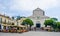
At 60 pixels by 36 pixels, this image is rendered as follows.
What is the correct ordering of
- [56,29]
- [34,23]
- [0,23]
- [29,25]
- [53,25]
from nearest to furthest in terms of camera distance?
[0,23] < [56,29] < [53,25] < [29,25] < [34,23]

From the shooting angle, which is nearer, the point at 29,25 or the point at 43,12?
the point at 29,25

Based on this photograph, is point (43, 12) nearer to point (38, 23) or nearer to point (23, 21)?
point (38, 23)

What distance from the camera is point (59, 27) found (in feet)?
231

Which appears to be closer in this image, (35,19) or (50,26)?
(50,26)

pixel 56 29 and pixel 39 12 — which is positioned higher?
pixel 39 12

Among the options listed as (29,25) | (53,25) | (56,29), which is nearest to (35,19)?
(29,25)

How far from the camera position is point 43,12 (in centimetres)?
9100

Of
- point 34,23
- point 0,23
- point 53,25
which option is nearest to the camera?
point 0,23

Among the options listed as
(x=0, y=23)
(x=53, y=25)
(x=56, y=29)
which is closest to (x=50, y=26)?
(x=53, y=25)

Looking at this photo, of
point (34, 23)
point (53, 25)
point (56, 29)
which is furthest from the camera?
point (34, 23)

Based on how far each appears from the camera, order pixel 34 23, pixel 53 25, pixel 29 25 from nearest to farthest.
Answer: pixel 53 25
pixel 29 25
pixel 34 23

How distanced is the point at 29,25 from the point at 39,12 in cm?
1192

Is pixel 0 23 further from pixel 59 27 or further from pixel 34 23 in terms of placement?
pixel 34 23

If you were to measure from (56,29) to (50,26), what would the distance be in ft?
25.0
